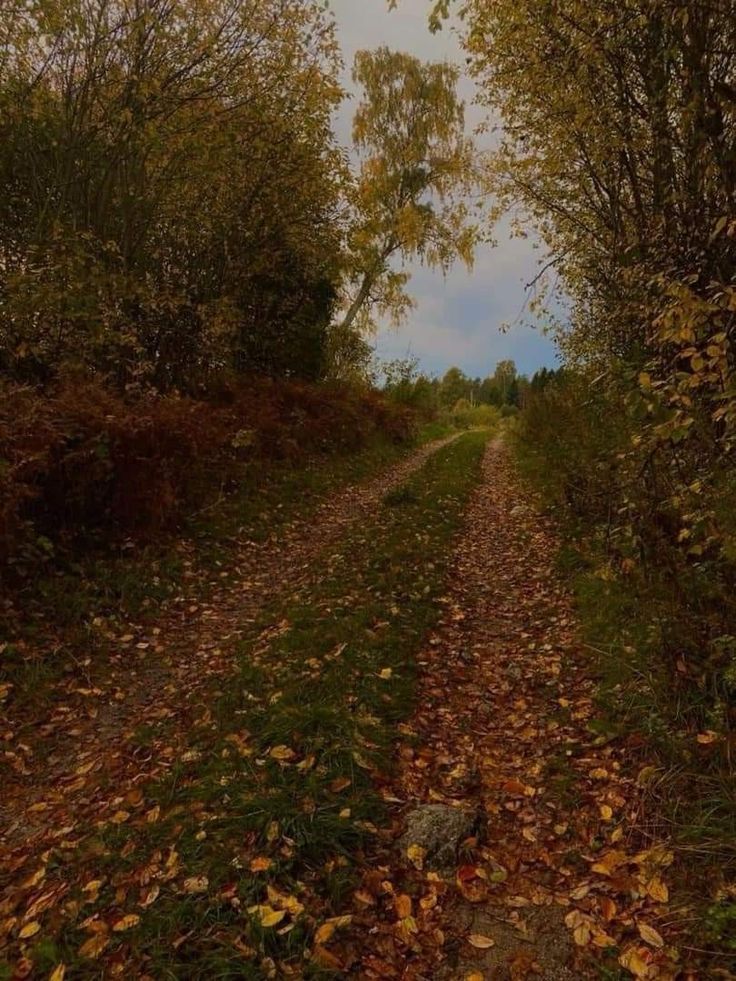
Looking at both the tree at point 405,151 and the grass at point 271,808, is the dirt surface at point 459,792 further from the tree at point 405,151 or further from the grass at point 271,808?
the tree at point 405,151

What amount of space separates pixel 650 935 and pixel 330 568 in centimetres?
611

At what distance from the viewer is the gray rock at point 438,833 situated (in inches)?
145

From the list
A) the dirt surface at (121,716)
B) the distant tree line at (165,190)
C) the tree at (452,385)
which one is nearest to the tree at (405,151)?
the distant tree line at (165,190)

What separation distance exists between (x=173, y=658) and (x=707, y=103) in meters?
7.38

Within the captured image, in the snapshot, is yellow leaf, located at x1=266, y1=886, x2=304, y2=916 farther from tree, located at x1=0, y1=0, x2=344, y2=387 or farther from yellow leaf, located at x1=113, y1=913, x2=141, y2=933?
tree, located at x1=0, y1=0, x2=344, y2=387

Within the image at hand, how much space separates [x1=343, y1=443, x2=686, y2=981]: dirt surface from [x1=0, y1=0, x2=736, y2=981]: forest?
0.02m

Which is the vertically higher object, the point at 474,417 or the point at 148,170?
the point at 148,170

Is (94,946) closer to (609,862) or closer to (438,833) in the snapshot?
(438,833)

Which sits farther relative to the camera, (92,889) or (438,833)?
(438,833)

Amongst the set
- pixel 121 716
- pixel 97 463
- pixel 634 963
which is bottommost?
pixel 634 963

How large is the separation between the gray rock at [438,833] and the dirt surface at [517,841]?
0.05 m

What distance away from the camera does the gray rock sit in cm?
369

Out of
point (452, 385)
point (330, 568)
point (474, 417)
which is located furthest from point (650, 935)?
point (452, 385)

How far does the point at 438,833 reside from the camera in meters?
3.79
